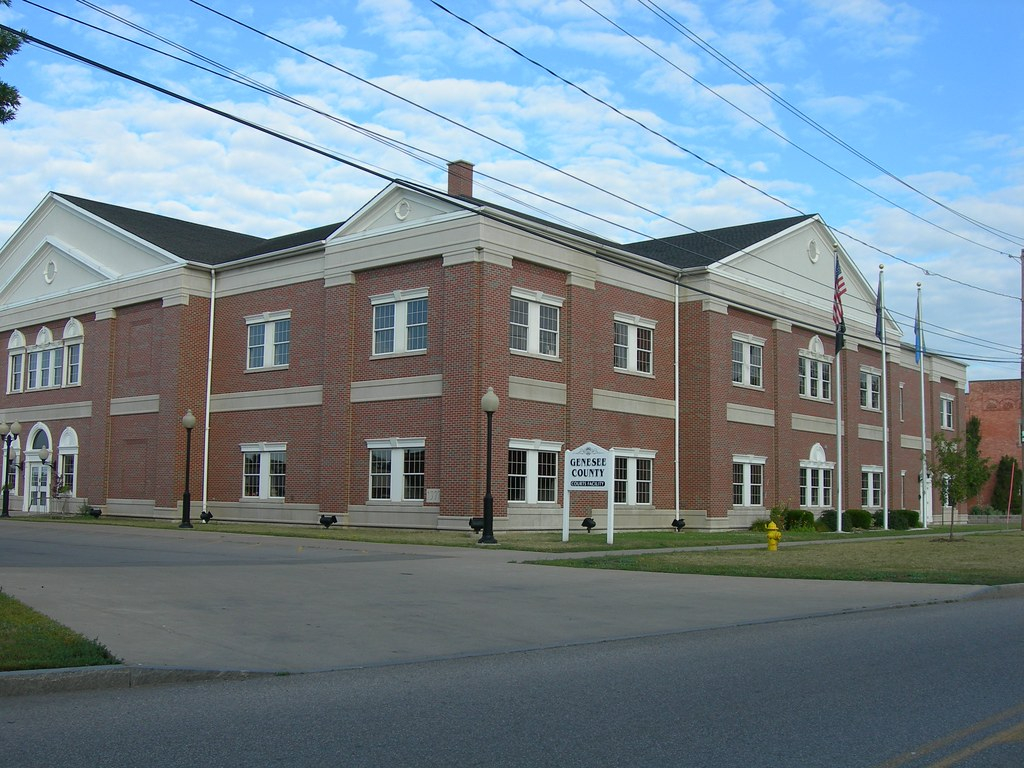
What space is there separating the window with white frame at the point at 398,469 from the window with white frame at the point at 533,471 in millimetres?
2676

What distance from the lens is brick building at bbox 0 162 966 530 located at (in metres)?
30.7

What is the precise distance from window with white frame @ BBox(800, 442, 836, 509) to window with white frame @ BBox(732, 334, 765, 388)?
5237mm

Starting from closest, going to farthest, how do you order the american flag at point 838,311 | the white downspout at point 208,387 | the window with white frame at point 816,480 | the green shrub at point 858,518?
1. the american flag at point 838,311
2. the white downspout at point 208,387
3. the green shrub at point 858,518
4. the window with white frame at point 816,480

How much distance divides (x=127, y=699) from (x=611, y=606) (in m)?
→ 7.69

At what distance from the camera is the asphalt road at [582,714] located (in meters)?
6.48

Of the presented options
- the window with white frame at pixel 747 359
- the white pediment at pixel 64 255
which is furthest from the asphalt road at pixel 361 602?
the white pediment at pixel 64 255

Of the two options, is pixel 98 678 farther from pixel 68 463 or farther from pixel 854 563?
pixel 68 463

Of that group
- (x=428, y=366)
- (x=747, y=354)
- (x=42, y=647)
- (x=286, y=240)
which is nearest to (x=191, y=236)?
(x=286, y=240)

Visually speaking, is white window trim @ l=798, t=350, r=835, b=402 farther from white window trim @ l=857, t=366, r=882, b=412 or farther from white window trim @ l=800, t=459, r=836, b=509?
white window trim @ l=800, t=459, r=836, b=509

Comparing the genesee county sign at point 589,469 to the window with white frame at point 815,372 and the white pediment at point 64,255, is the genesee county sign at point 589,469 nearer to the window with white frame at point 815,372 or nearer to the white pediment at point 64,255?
the window with white frame at point 815,372

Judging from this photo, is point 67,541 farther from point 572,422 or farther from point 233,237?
point 233,237

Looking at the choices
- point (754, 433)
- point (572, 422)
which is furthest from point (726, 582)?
point (754, 433)

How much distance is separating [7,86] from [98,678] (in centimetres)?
789

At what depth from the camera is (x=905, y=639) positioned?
1154 centimetres
